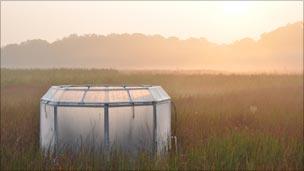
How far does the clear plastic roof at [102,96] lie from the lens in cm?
563

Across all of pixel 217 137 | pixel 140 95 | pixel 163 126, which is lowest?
pixel 217 137

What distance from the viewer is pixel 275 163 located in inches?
230

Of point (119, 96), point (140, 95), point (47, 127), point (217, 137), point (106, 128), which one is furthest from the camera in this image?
point (217, 137)

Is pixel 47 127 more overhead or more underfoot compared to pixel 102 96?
more underfoot

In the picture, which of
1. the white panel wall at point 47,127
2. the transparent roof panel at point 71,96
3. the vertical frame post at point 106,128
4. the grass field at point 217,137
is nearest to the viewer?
the grass field at point 217,137

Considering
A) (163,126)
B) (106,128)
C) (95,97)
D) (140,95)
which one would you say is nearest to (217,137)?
(163,126)

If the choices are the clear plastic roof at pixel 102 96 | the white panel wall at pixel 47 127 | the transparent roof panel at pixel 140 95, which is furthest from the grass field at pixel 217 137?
the transparent roof panel at pixel 140 95

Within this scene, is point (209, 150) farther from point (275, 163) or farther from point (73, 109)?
point (73, 109)

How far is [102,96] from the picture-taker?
18.5ft

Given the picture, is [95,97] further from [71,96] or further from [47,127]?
[47,127]

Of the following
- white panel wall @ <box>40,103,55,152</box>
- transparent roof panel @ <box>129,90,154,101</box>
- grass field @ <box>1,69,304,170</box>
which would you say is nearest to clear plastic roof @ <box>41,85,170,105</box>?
transparent roof panel @ <box>129,90,154,101</box>

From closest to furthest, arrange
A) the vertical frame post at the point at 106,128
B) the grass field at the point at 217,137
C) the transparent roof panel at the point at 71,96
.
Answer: the grass field at the point at 217,137 → the vertical frame post at the point at 106,128 → the transparent roof panel at the point at 71,96

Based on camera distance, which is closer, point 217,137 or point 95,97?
point 95,97

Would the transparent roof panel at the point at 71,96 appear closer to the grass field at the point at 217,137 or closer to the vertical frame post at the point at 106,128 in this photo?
the vertical frame post at the point at 106,128
